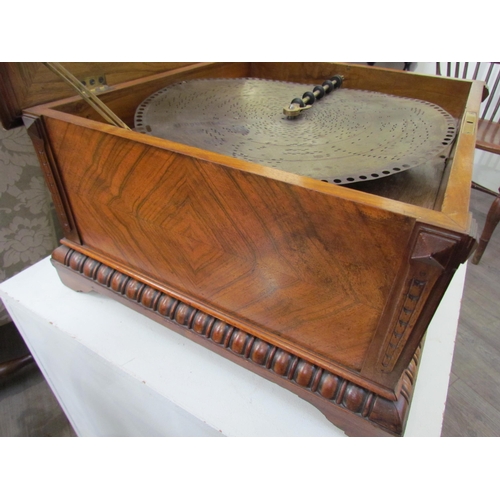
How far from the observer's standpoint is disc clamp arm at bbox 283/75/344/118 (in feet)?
2.39

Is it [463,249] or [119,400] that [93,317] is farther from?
[463,249]

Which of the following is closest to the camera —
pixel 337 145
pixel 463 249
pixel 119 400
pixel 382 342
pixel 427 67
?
pixel 463 249

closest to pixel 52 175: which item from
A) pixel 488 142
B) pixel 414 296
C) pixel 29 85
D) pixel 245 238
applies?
pixel 29 85

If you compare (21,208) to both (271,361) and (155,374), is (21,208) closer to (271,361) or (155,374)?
(155,374)

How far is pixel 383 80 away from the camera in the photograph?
0.92m

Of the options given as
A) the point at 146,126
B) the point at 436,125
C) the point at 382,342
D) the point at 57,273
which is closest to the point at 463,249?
the point at 382,342

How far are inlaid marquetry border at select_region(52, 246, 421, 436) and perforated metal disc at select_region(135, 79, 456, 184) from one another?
0.26 m

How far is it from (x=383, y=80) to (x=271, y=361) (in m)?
0.72

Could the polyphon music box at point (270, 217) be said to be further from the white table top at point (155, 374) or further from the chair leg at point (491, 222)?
the chair leg at point (491, 222)

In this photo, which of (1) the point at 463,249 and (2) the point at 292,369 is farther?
(2) the point at 292,369

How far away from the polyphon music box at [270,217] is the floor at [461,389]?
0.61 metres

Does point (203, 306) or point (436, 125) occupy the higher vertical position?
point (436, 125)

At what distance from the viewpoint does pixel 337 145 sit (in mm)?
624

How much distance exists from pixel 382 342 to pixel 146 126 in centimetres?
49
